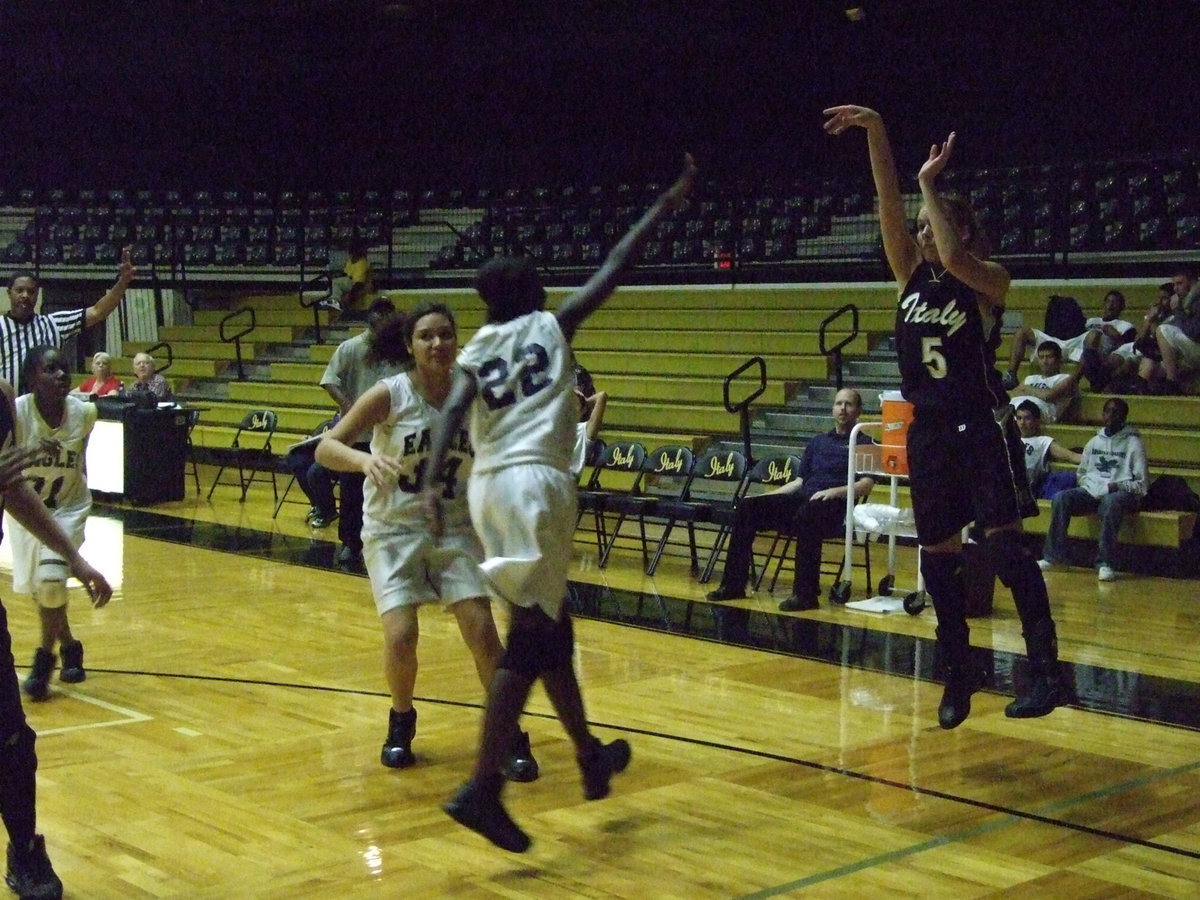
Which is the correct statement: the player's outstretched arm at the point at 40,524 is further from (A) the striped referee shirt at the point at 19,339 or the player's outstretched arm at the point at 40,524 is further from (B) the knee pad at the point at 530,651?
(A) the striped referee shirt at the point at 19,339

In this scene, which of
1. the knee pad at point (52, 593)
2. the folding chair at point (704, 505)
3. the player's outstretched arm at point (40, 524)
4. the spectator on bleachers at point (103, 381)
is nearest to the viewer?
the player's outstretched arm at point (40, 524)

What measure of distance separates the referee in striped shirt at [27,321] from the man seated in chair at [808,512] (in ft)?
12.2

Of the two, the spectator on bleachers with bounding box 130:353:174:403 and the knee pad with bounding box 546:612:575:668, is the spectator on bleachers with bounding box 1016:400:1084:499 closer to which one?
the knee pad with bounding box 546:612:575:668

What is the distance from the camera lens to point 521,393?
3.93m

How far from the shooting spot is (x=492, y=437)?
396 centimetres

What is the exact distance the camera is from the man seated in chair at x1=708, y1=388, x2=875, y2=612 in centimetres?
860

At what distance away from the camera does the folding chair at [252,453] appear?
14.0 metres

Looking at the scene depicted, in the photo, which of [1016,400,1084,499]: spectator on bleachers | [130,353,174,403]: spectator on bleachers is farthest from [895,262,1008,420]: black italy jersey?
[130,353,174,403]: spectator on bleachers

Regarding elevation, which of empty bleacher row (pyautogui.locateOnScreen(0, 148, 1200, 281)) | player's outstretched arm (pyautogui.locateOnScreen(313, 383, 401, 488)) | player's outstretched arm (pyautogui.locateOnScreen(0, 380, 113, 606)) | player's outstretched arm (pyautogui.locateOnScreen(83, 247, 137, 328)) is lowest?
player's outstretched arm (pyautogui.locateOnScreen(0, 380, 113, 606))

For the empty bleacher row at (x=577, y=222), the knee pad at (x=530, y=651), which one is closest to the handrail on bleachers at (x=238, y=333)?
the empty bleacher row at (x=577, y=222)

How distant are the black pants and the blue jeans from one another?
2.04 meters

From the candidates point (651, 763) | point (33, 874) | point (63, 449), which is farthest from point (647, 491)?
point (33, 874)

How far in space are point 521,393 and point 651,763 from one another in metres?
1.75

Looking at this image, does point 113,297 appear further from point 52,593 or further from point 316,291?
point 316,291
